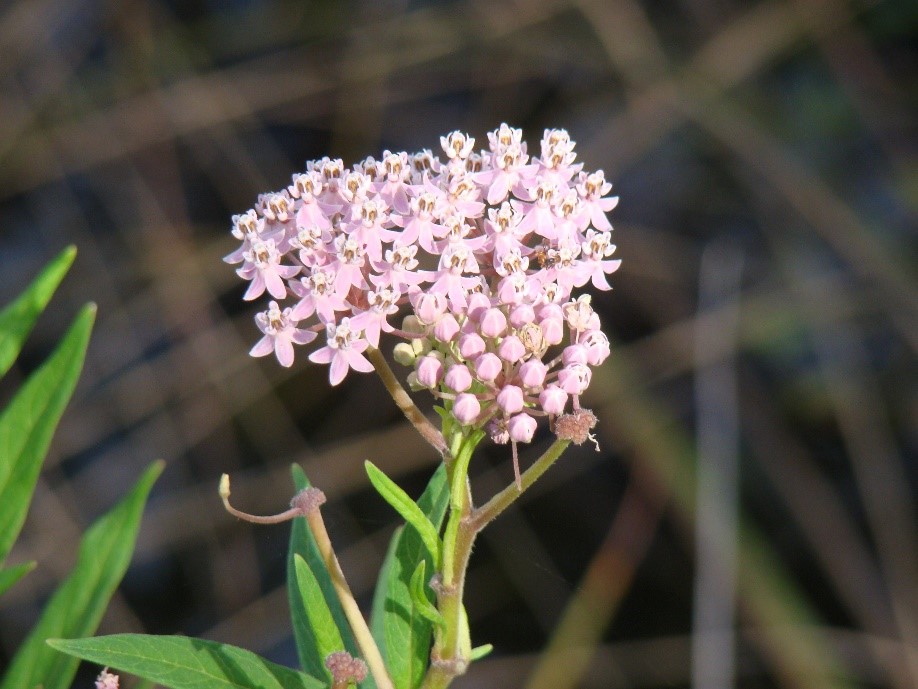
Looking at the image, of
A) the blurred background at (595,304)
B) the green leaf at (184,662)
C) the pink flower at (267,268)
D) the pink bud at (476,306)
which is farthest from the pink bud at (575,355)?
the blurred background at (595,304)

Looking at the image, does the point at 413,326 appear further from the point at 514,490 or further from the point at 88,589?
the point at 88,589

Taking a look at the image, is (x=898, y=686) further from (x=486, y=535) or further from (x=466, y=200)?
(x=466, y=200)

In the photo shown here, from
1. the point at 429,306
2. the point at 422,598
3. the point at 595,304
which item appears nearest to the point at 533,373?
the point at 429,306

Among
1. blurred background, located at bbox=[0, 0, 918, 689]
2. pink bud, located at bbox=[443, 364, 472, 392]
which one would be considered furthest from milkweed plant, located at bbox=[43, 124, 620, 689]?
blurred background, located at bbox=[0, 0, 918, 689]

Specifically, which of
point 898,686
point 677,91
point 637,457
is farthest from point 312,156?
point 898,686

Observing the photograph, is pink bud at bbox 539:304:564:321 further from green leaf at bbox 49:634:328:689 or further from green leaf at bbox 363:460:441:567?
green leaf at bbox 49:634:328:689

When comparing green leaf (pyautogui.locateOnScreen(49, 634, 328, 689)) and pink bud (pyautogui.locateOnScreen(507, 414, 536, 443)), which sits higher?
pink bud (pyautogui.locateOnScreen(507, 414, 536, 443))
